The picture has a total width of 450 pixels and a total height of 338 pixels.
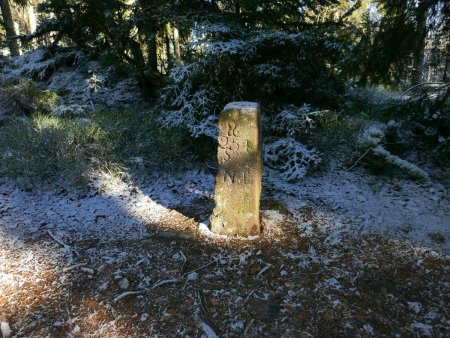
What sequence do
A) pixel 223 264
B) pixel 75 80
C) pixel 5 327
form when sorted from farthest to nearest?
pixel 75 80, pixel 223 264, pixel 5 327

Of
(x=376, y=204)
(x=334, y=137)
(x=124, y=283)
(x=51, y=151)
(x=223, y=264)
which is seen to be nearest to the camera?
(x=124, y=283)

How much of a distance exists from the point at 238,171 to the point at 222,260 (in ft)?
3.68

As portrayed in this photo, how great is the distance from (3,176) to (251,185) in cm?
464

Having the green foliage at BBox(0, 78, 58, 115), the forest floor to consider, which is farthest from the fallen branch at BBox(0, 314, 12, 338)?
the green foliage at BBox(0, 78, 58, 115)

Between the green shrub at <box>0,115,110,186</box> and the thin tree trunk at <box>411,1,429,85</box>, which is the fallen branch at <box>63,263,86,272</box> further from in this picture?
the thin tree trunk at <box>411,1,429,85</box>

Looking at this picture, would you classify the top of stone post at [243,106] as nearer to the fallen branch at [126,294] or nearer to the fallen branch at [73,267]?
the fallen branch at [126,294]

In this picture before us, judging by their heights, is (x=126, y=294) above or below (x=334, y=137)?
below

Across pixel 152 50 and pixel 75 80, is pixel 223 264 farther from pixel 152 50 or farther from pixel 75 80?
pixel 75 80

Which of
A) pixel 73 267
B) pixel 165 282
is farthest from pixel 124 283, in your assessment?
pixel 73 267

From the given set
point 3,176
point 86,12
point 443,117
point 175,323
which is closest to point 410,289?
point 175,323

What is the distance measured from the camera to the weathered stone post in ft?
12.5

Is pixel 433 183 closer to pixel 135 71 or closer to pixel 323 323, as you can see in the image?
pixel 323 323

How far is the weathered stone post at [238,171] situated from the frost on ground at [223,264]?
9.4 inches

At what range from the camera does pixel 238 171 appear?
3943 millimetres
